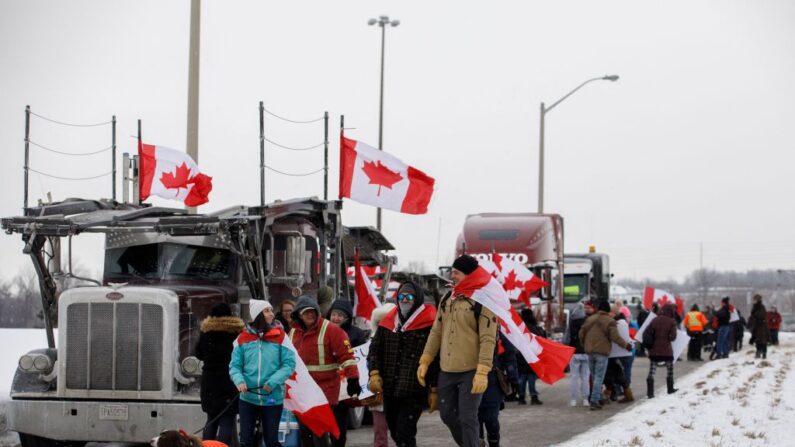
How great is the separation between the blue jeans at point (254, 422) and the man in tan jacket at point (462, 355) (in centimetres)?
130

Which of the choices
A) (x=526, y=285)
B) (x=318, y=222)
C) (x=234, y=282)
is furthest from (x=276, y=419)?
(x=526, y=285)

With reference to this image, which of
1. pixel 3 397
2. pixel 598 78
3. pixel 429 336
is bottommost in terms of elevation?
pixel 3 397

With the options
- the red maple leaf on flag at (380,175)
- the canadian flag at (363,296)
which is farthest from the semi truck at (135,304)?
the red maple leaf on flag at (380,175)

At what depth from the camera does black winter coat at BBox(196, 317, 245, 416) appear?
1128 cm

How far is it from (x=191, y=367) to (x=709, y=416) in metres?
7.37

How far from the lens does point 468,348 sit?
10.7m

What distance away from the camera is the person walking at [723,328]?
34.6 m

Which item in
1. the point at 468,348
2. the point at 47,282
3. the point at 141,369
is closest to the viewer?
the point at 468,348

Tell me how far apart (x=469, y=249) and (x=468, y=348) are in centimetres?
1857

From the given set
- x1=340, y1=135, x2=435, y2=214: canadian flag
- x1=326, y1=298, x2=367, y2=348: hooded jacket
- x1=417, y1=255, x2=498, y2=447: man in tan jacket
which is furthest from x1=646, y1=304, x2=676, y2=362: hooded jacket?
x1=417, y1=255, x2=498, y2=447: man in tan jacket

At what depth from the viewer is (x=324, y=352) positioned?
1158 centimetres

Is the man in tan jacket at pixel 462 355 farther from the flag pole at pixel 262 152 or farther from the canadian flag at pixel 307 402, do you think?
the flag pole at pixel 262 152

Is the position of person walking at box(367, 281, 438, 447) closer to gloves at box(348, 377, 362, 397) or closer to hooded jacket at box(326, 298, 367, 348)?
gloves at box(348, 377, 362, 397)

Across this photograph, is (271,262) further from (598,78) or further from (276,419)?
(598,78)
